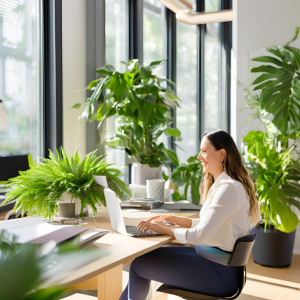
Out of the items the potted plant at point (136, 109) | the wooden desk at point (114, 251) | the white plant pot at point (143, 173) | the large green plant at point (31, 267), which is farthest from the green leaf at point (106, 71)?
the large green plant at point (31, 267)

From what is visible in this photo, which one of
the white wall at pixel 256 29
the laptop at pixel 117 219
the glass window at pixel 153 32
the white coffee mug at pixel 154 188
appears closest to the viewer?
the laptop at pixel 117 219

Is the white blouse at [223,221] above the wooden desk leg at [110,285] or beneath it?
above

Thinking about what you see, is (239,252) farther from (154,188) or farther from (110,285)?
(154,188)

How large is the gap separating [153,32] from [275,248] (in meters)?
3.09

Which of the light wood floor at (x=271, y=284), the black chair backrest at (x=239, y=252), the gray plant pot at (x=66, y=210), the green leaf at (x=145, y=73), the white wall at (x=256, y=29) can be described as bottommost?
the light wood floor at (x=271, y=284)

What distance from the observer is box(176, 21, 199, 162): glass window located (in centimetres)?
569

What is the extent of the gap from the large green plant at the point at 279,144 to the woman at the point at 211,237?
5.06 feet

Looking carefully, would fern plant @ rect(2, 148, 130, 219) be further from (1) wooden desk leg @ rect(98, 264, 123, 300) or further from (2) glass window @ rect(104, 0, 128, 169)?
(2) glass window @ rect(104, 0, 128, 169)

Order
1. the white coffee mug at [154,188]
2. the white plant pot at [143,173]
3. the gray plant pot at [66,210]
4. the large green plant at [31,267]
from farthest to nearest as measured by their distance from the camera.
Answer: the white plant pot at [143,173] → the white coffee mug at [154,188] → the gray plant pot at [66,210] → the large green plant at [31,267]

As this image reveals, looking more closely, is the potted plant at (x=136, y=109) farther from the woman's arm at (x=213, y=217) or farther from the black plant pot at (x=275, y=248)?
the woman's arm at (x=213, y=217)

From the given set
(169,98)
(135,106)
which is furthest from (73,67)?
(169,98)

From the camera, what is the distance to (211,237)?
1.76 meters

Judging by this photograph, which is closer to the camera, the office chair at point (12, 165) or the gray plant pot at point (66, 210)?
the gray plant pot at point (66, 210)

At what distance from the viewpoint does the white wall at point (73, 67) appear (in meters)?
3.38
